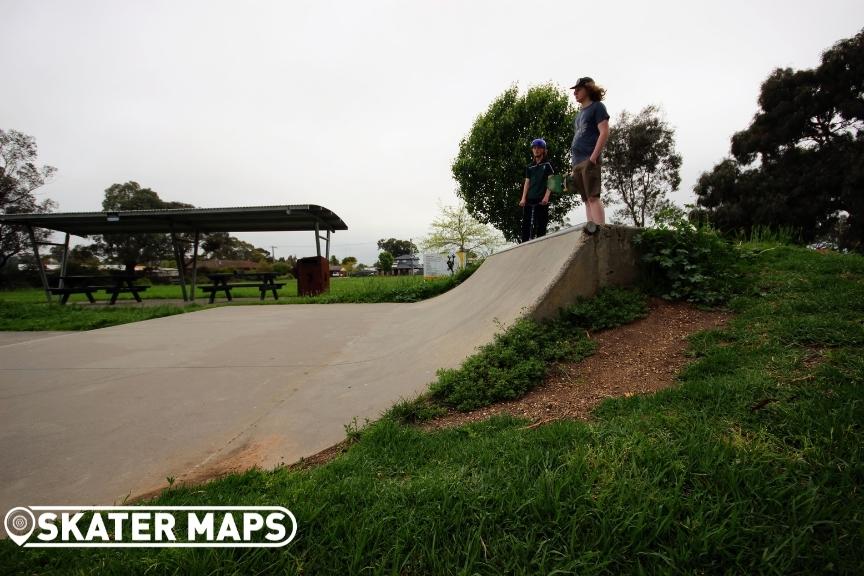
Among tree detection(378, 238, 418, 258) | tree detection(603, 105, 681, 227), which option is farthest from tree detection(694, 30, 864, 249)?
tree detection(378, 238, 418, 258)

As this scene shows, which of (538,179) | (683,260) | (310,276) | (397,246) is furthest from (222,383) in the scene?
(397,246)

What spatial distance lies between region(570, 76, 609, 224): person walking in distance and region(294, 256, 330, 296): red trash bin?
364 inches

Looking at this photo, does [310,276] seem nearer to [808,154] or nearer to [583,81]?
[583,81]

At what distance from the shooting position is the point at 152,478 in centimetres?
186

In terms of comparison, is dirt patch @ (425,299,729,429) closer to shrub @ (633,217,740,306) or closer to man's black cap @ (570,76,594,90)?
shrub @ (633,217,740,306)

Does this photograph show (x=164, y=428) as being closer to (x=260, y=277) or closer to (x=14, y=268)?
(x=260, y=277)

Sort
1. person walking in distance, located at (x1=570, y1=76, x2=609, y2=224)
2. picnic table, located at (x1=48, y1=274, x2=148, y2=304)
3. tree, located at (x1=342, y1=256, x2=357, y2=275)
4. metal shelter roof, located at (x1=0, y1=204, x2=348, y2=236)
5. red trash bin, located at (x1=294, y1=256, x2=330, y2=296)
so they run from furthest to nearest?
1. tree, located at (x1=342, y1=256, x2=357, y2=275)
2. red trash bin, located at (x1=294, y1=256, x2=330, y2=296)
3. metal shelter roof, located at (x1=0, y1=204, x2=348, y2=236)
4. picnic table, located at (x1=48, y1=274, x2=148, y2=304)
5. person walking in distance, located at (x1=570, y1=76, x2=609, y2=224)

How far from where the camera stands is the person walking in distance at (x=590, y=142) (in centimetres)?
422

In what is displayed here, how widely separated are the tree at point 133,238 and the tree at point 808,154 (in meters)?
46.3

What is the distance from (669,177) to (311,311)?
26478 mm

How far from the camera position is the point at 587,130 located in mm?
4410

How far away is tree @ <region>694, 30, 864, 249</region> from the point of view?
15.4 m

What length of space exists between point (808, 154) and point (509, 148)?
1465 centimetres

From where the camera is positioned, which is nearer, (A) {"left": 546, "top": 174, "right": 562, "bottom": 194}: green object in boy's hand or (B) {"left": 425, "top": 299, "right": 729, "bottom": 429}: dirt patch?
(B) {"left": 425, "top": 299, "right": 729, "bottom": 429}: dirt patch
